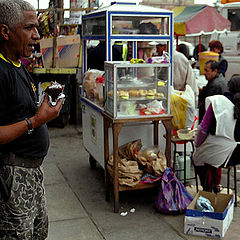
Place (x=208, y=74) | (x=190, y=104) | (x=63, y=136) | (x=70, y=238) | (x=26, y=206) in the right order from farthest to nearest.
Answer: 1. (x=63, y=136)
2. (x=208, y=74)
3. (x=190, y=104)
4. (x=70, y=238)
5. (x=26, y=206)

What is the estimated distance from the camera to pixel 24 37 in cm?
218

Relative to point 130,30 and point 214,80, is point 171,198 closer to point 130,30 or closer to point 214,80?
point 214,80

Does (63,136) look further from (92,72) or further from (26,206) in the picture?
(26,206)

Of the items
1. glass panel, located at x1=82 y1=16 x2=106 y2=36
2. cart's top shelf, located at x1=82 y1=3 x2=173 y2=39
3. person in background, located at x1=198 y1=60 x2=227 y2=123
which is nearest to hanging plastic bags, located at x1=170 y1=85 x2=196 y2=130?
person in background, located at x1=198 y1=60 x2=227 y2=123

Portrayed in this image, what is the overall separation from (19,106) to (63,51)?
6.30 metres

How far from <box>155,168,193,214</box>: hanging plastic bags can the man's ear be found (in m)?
2.72

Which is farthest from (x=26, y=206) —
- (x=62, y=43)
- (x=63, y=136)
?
(x=62, y=43)

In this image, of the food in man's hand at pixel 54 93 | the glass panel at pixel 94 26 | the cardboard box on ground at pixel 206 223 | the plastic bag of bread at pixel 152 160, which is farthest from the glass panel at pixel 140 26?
the food in man's hand at pixel 54 93

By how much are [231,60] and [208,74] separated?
7.27 metres

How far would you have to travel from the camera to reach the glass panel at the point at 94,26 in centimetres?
503

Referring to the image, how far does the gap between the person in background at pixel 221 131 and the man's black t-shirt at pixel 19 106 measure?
2511 millimetres

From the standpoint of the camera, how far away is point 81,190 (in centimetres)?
520

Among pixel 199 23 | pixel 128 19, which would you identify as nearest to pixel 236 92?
pixel 128 19

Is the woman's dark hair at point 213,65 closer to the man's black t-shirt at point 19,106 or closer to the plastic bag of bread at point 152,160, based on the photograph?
the plastic bag of bread at point 152,160
